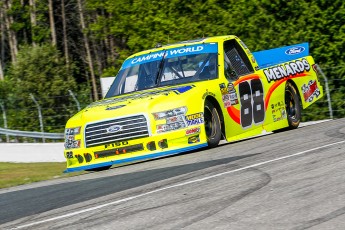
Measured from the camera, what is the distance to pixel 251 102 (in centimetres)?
1317

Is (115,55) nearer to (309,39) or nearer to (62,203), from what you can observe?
(309,39)

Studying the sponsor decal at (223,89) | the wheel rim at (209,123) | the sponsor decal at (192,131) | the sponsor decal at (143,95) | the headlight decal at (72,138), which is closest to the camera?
the sponsor decal at (192,131)

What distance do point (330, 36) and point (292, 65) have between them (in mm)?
11328

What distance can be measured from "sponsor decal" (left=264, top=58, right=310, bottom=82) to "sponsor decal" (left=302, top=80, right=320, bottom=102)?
11.2 inches

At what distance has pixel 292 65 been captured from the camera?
14.8 meters

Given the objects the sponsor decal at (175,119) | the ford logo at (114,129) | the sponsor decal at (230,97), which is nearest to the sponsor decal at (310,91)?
the sponsor decal at (230,97)

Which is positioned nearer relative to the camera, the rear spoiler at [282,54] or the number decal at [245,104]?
the number decal at [245,104]

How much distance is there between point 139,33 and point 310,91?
19.6 meters

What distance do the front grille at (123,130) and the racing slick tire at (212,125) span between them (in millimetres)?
1023

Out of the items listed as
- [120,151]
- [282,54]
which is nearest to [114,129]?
[120,151]

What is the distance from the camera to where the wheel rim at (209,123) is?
11.9m

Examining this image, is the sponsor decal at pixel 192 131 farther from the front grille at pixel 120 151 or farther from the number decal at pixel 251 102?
the number decal at pixel 251 102

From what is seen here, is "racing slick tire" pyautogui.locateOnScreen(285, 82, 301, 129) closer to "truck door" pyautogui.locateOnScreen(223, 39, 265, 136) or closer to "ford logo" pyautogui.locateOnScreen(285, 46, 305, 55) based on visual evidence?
"ford logo" pyautogui.locateOnScreen(285, 46, 305, 55)

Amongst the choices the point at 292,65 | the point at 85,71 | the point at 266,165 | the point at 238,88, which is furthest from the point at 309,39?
the point at 85,71
